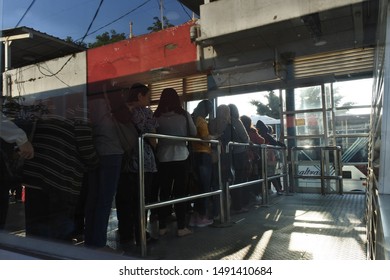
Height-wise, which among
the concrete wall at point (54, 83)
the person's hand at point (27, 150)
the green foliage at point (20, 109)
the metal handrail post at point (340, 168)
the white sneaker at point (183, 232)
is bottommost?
the white sneaker at point (183, 232)

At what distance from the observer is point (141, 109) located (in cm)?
278

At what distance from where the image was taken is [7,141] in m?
2.25

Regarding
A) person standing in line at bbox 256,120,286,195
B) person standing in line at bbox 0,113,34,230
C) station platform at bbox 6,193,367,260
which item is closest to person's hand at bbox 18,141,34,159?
person standing in line at bbox 0,113,34,230

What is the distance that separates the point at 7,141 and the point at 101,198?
689mm

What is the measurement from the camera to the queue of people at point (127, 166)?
2303 millimetres

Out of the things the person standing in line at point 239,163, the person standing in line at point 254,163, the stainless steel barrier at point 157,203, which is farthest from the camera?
the person standing in line at point 254,163

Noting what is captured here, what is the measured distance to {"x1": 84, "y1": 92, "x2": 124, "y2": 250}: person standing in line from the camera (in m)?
2.46

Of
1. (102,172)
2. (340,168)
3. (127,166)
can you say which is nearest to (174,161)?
(127,166)

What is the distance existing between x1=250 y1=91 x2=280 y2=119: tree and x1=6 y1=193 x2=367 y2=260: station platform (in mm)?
577

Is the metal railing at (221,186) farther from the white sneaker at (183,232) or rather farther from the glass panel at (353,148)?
the glass panel at (353,148)

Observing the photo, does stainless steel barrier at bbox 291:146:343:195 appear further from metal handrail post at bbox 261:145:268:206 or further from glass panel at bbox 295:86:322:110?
metal handrail post at bbox 261:145:268:206

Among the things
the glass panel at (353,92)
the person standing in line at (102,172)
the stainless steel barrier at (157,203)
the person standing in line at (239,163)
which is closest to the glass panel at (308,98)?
the glass panel at (353,92)
